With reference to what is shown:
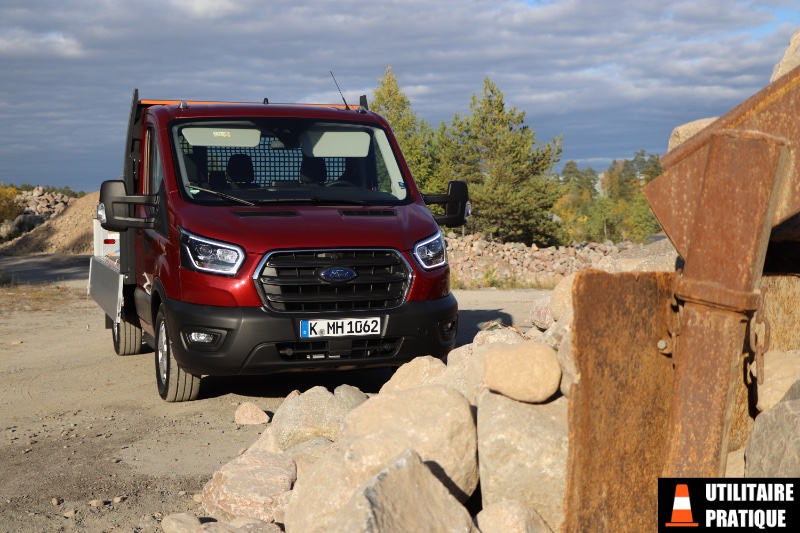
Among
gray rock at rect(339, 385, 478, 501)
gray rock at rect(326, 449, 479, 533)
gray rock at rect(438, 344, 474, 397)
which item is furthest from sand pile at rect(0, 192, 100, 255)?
gray rock at rect(326, 449, 479, 533)

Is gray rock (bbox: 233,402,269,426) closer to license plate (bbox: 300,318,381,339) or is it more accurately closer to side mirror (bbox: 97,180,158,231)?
license plate (bbox: 300,318,381,339)

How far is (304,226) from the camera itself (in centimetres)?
716

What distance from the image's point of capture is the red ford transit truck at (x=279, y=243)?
6.93 meters

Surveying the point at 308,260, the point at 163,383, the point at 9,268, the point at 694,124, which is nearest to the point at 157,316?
the point at 163,383

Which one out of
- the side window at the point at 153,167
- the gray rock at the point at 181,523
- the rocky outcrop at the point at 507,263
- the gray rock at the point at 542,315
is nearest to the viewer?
the gray rock at the point at 181,523

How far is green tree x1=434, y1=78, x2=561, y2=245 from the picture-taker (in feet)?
146

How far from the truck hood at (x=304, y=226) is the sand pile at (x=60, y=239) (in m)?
29.3

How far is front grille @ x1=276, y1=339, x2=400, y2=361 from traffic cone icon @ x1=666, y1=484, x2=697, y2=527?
361 cm

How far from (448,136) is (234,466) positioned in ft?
147

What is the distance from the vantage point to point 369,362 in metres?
7.15

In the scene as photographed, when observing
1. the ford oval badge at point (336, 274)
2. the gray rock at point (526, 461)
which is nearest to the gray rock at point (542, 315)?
the ford oval badge at point (336, 274)

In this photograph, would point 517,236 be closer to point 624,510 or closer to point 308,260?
point 308,260

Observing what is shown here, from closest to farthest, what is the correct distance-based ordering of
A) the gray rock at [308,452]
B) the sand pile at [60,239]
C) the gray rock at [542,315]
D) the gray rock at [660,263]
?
1. the gray rock at [660,263]
2. the gray rock at [308,452]
3. the gray rock at [542,315]
4. the sand pile at [60,239]

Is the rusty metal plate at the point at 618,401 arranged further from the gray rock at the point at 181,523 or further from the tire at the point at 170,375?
the tire at the point at 170,375
